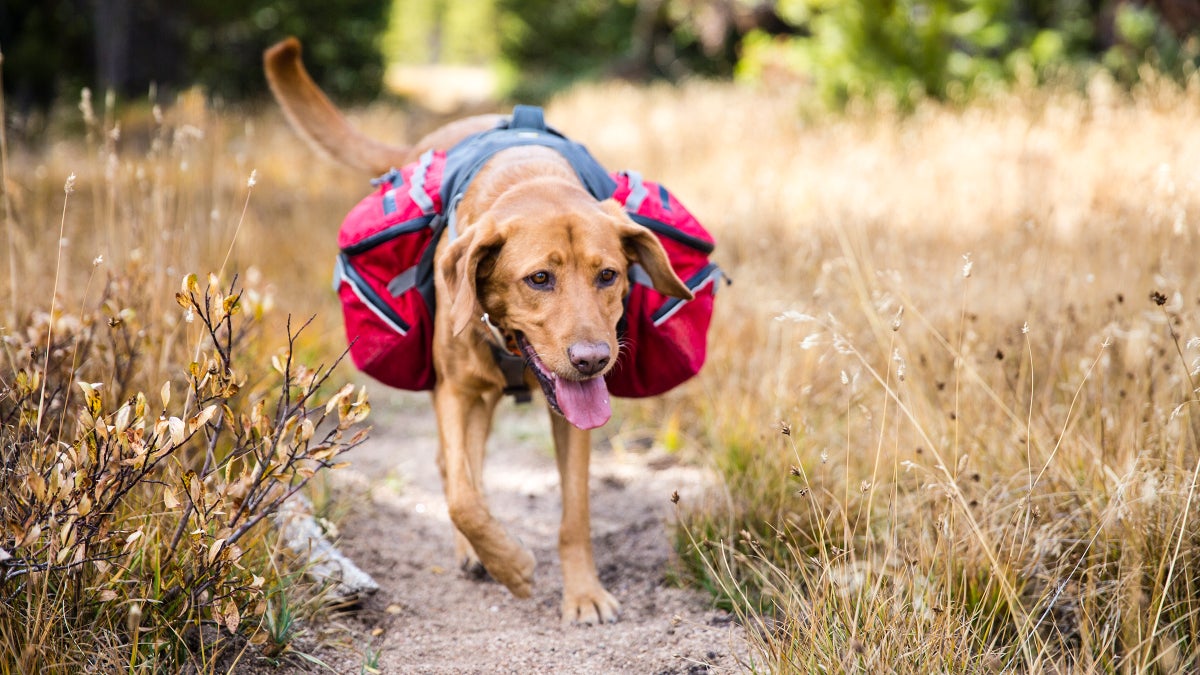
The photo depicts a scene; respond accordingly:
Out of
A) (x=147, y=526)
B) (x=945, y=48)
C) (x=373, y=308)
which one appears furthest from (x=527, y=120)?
(x=945, y=48)

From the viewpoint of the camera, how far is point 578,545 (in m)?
3.19

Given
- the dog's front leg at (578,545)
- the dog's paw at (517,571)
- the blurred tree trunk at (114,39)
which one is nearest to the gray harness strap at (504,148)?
the dog's front leg at (578,545)

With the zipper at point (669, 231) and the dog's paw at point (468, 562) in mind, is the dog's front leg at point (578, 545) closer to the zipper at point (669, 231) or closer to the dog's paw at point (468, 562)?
the dog's paw at point (468, 562)

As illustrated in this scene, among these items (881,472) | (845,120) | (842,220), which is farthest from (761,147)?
(881,472)

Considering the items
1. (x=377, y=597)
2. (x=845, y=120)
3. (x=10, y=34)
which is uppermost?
(x=10, y=34)

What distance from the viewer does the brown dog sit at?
107 inches

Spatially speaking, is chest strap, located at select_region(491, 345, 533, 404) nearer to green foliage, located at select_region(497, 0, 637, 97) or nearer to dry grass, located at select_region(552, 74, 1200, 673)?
dry grass, located at select_region(552, 74, 1200, 673)

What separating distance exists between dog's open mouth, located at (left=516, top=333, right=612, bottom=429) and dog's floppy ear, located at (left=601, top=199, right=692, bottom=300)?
0.38 m

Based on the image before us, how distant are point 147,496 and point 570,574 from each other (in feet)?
4.20

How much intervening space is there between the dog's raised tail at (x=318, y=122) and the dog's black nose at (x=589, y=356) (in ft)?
6.42

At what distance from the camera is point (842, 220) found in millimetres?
5617

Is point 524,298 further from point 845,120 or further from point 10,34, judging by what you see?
point 10,34

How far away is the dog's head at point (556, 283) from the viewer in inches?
106

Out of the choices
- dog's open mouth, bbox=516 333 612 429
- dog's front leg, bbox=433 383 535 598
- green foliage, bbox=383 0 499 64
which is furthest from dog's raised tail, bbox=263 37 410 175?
green foliage, bbox=383 0 499 64
